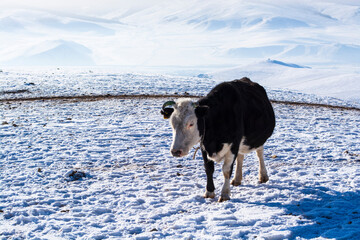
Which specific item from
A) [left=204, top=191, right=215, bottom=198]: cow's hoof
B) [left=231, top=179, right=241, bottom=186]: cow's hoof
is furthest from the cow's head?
[left=231, top=179, right=241, bottom=186]: cow's hoof

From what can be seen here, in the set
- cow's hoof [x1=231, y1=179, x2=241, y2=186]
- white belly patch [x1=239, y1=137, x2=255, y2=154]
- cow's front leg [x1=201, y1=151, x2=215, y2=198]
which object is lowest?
cow's hoof [x1=231, y1=179, x2=241, y2=186]

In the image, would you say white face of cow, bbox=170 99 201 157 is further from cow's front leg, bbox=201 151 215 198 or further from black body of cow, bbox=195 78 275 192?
cow's front leg, bbox=201 151 215 198

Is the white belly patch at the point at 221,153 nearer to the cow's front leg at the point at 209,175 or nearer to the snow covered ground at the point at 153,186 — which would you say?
the cow's front leg at the point at 209,175

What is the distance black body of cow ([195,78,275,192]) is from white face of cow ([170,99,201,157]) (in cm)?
14

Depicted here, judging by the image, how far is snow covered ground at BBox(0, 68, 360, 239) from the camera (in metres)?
5.14

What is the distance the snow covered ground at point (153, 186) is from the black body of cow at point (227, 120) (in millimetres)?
1018

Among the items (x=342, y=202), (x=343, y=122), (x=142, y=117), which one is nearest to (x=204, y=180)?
(x=342, y=202)

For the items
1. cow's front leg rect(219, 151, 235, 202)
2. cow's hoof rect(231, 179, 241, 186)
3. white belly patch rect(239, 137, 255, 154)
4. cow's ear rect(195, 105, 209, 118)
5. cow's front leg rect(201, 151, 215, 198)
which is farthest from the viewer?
cow's hoof rect(231, 179, 241, 186)

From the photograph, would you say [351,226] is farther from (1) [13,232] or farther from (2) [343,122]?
(2) [343,122]

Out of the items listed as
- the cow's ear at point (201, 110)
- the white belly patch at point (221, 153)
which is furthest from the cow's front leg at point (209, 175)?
the cow's ear at point (201, 110)

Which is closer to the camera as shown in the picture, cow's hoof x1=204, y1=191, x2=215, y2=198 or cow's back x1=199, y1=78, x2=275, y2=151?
cow's back x1=199, y1=78, x2=275, y2=151

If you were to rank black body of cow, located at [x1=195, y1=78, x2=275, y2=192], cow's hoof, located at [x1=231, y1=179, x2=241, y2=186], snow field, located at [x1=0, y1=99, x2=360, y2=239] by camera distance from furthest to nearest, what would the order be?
1. cow's hoof, located at [x1=231, y1=179, x2=241, y2=186]
2. black body of cow, located at [x1=195, y1=78, x2=275, y2=192]
3. snow field, located at [x1=0, y1=99, x2=360, y2=239]

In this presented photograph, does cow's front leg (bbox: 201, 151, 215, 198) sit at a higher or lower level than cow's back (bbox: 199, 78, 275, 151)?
lower

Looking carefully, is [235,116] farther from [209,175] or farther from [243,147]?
[209,175]
